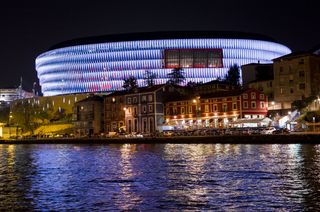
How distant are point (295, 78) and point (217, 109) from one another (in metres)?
16.1

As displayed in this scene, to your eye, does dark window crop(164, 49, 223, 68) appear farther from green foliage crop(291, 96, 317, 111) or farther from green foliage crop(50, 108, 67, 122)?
green foliage crop(291, 96, 317, 111)

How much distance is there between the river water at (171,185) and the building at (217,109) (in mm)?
51166

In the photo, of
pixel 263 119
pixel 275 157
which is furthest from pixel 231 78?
pixel 275 157

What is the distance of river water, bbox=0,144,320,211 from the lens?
97.2 feet

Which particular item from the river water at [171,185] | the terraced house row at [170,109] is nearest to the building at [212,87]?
the terraced house row at [170,109]

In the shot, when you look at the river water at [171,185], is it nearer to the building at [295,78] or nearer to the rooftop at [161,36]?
the building at [295,78]

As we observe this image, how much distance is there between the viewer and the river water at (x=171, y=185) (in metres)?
29.6

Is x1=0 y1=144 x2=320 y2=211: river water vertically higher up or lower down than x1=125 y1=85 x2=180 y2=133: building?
A: lower down

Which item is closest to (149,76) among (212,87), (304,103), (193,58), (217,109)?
(193,58)

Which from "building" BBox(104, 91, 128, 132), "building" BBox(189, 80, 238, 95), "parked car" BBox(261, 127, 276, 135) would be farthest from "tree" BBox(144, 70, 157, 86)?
"parked car" BBox(261, 127, 276, 135)


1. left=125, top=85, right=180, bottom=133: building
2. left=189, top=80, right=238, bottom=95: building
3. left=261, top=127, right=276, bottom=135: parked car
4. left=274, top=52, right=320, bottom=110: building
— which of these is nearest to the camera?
left=261, top=127, right=276, bottom=135: parked car

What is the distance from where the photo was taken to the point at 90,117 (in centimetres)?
13312

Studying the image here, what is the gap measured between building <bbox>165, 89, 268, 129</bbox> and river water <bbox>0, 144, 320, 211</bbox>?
5117cm

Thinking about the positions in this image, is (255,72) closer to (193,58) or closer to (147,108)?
(147,108)
